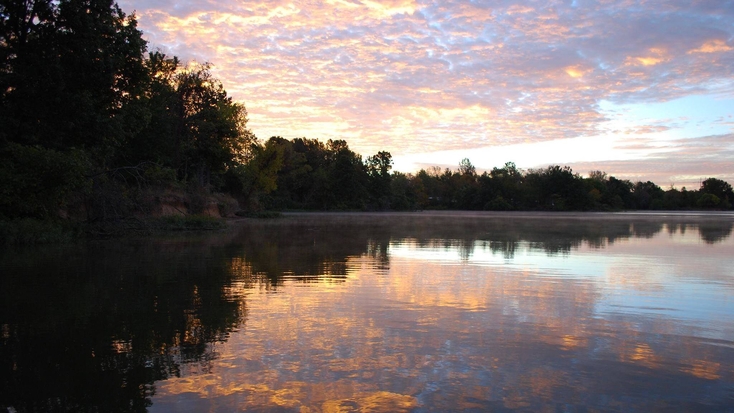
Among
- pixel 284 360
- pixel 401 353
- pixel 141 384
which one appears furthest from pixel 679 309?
pixel 141 384

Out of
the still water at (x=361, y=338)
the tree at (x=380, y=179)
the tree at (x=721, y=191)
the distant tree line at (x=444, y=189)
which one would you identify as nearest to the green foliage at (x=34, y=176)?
the still water at (x=361, y=338)

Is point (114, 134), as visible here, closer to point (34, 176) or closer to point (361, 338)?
point (34, 176)

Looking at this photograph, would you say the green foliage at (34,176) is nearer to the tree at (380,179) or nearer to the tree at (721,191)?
the tree at (380,179)

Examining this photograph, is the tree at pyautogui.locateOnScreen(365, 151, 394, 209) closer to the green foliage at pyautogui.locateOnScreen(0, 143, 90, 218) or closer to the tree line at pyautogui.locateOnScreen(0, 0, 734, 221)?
the tree line at pyautogui.locateOnScreen(0, 0, 734, 221)

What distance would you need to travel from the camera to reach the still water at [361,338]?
211 inches

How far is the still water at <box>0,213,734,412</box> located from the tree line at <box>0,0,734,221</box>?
679 cm

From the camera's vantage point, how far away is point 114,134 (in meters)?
21.2

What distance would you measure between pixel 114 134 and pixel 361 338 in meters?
17.9

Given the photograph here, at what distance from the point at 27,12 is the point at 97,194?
838cm

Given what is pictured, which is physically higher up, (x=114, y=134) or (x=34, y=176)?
(x=114, y=134)

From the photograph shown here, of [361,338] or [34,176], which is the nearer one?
[361,338]

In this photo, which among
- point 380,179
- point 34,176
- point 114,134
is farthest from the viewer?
point 380,179

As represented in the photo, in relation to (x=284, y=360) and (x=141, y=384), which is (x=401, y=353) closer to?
(x=284, y=360)

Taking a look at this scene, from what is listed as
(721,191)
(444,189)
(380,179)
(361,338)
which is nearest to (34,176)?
(361,338)
